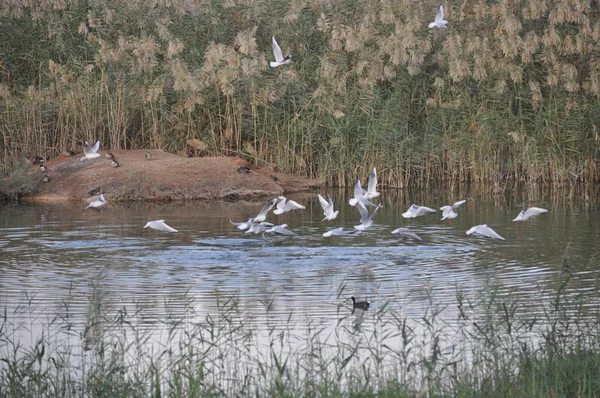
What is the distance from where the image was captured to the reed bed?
595 cm

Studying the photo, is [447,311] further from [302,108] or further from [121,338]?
[302,108]

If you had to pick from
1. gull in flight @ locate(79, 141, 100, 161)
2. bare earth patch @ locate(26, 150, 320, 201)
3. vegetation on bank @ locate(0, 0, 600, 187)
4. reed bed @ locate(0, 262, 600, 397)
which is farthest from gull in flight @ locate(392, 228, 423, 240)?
vegetation on bank @ locate(0, 0, 600, 187)

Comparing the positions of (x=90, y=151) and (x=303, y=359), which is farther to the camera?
(x=90, y=151)

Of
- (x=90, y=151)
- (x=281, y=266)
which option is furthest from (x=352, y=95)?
Answer: (x=281, y=266)

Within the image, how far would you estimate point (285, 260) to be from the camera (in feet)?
38.2

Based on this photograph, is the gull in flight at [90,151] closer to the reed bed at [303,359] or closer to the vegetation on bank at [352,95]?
the vegetation on bank at [352,95]

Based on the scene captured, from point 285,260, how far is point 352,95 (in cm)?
1028

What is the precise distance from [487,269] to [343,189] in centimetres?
1012

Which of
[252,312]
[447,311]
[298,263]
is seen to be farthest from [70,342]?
[298,263]

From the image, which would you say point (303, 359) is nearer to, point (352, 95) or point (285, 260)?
point (285, 260)

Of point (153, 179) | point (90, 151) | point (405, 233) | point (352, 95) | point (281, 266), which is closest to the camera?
point (281, 266)

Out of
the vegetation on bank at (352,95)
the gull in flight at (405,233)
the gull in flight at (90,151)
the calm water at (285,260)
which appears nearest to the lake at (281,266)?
the calm water at (285,260)

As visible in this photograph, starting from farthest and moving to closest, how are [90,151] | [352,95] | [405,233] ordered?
[352,95] < [90,151] < [405,233]

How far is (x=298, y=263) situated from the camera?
11406 mm
